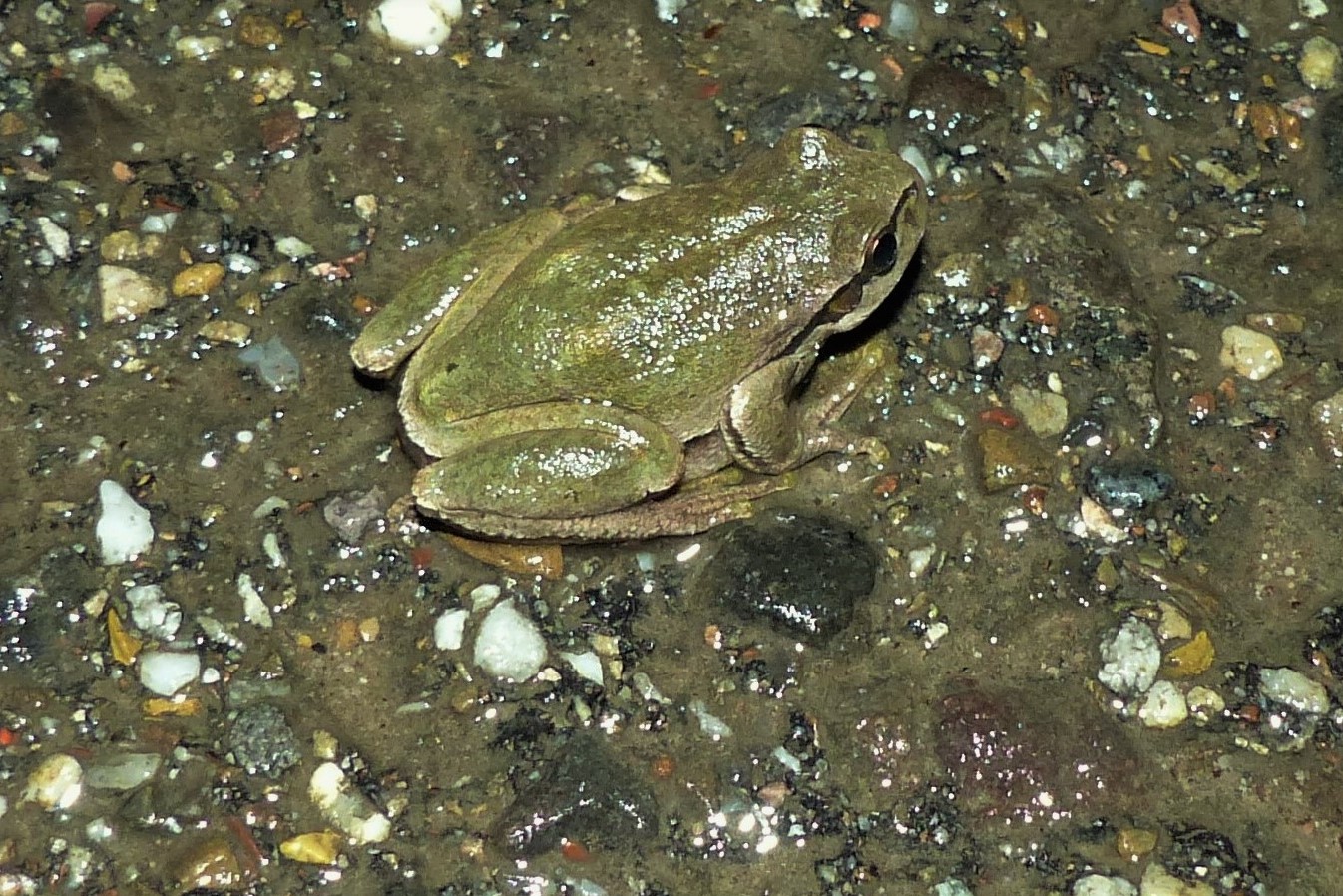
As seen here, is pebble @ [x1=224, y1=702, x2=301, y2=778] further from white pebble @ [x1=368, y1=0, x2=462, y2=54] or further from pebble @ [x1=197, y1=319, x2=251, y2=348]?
white pebble @ [x1=368, y1=0, x2=462, y2=54]

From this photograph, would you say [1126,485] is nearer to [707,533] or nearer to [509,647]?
[707,533]

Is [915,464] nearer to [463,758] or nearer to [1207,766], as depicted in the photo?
[1207,766]

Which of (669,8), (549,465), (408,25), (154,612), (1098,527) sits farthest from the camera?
(669,8)

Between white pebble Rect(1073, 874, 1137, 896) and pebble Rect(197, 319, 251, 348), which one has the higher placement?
pebble Rect(197, 319, 251, 348)

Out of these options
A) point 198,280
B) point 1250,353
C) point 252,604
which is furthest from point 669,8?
point 252,604

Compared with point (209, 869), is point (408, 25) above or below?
above

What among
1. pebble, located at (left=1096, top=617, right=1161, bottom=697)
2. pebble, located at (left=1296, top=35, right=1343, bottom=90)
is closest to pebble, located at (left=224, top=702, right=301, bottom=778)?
pebble, located at (left=1096, top=617, right=1161, bottom=697)
